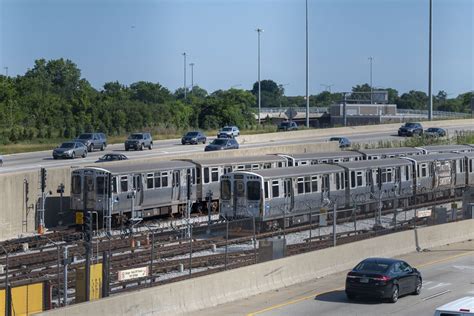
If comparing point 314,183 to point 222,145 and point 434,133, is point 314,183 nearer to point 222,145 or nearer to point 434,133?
point 222,145

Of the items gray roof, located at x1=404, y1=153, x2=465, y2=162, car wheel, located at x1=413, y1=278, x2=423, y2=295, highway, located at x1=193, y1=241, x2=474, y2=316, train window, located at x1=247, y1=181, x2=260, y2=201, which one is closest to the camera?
highway, located at x1=193, y1=241, x2=474, y2=316

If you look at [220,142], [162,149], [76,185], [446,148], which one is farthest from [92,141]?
[76,185]

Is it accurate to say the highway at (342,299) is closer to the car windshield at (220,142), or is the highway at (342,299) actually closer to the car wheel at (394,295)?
the car wheel at (394,295)

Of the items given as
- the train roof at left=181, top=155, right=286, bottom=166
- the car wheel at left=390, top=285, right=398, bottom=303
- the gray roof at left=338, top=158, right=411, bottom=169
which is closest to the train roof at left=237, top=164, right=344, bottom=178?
the gray roof at left=338, top=158, right=411, bottom=169

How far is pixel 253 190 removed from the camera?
41.3m

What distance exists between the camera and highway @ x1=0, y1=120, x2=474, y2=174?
59688 millimetres

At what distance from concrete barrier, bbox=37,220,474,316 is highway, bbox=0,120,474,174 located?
85.0 feet

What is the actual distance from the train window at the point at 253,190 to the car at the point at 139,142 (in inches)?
1241

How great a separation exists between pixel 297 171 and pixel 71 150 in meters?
24.9

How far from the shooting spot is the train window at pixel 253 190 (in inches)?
1618

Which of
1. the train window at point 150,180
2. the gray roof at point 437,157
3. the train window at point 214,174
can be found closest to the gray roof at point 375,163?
the gray roof at point 437,157

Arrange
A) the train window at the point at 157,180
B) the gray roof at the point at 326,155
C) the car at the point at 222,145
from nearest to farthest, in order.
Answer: the train window at the point at 157,180
the gray roof at the point at 326,155
the car at the point at 222,145

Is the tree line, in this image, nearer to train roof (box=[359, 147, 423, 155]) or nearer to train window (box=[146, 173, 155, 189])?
train roof (box=[359, 147, 423, 155])

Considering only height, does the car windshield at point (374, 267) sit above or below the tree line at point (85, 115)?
below
